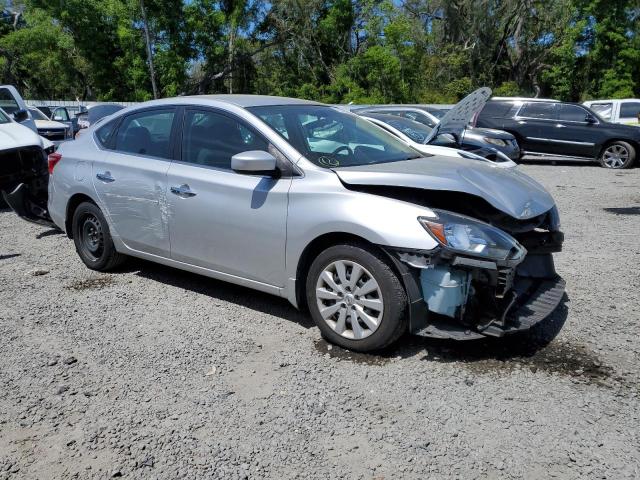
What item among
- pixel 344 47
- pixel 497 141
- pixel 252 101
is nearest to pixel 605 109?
pixel 497 141

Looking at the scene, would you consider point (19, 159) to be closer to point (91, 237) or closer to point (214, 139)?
point (91, 237)

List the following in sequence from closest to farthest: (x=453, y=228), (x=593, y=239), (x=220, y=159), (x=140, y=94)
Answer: (x=453, y=228)
(x=220, y=159)
(x=593, y=239)
(x=140, y=94)

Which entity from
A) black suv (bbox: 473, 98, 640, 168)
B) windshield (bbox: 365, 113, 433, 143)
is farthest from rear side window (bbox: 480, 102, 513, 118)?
windshield (bbox: 365, 113, 433, 143)

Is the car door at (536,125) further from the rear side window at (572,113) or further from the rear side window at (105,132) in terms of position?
the rear side window at (105,132)

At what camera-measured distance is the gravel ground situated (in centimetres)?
277

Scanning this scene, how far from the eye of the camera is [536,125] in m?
15.3

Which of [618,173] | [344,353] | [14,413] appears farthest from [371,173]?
[618,173]

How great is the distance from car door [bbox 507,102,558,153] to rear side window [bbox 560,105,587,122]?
0.18 meters

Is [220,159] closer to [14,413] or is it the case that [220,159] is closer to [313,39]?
[14,413]

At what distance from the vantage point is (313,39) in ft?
114

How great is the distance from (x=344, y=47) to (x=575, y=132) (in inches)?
839

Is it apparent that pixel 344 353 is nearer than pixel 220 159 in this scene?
Yes

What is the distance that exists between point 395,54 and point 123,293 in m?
28.0

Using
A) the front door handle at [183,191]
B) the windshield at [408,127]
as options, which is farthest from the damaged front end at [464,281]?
the windshield at [408,127]
